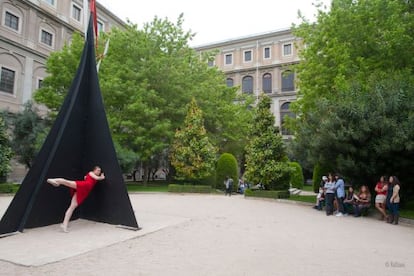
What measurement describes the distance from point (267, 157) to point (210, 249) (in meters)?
13.0

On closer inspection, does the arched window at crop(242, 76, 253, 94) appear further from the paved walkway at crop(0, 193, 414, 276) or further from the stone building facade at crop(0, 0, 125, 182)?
the paved walkway at crop(0, 193, 414, 276)

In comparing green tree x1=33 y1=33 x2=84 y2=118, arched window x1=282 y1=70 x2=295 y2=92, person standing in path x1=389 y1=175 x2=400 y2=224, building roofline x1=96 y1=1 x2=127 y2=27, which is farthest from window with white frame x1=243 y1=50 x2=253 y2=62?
person standing in path x1=389 y1=175 x2=400 y2=224

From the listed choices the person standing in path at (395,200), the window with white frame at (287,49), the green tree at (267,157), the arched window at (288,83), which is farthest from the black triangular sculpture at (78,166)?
the arched window at (288,83)

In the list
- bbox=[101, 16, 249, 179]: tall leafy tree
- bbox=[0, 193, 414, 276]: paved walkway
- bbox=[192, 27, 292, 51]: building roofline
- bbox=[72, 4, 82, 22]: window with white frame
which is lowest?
bbox=[0, 193, 414, 276]: paved walkway

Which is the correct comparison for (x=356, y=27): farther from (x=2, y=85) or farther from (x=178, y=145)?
(x=2, y=85)

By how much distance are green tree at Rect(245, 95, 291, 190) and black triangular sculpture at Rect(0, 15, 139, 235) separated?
38.3 ft

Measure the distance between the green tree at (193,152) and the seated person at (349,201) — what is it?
10.9m

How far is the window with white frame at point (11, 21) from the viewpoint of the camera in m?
30.7

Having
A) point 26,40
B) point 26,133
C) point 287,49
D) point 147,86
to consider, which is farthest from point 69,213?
point 287,49

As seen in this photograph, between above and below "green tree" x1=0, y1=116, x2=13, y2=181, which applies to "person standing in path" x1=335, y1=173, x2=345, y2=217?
below

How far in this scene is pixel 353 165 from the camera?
41.5 feet

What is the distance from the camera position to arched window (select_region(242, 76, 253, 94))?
56.7 meters

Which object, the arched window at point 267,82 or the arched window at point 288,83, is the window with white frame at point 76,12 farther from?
the arched window at point 288,83

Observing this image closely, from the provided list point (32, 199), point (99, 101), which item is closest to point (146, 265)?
point (32, 199)
